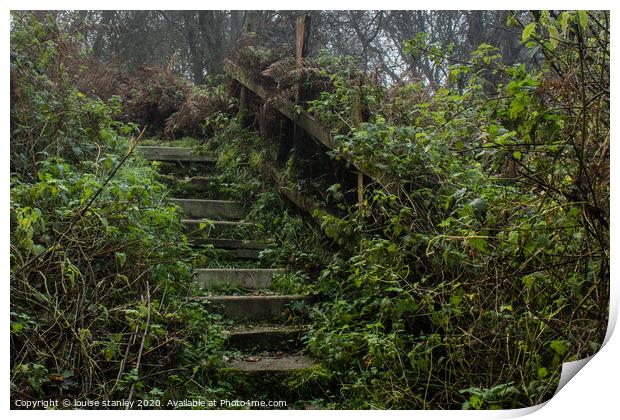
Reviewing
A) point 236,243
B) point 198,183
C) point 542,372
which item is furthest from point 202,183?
point 542,372

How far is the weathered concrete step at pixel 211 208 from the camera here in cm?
355

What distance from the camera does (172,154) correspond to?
12.1 feet

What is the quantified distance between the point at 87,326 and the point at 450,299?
148cm

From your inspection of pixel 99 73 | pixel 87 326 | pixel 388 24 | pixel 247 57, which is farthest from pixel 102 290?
pixel 388 24

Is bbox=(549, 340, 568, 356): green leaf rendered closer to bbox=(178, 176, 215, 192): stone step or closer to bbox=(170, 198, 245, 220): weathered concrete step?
bbox=(170, 198, 245, 220): weathered concrete step

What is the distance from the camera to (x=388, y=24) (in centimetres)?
302

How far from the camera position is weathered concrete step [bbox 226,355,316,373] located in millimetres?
2920

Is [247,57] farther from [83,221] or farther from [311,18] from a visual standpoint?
[83,221]

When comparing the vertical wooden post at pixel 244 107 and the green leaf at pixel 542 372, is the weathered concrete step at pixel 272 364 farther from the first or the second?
the vertical wooden post at pixel 244 107

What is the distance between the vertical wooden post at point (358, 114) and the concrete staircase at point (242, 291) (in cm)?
52

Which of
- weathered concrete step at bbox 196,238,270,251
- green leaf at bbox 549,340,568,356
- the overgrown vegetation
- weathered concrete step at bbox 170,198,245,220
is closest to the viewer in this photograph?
green leaf at bbox 549,340,568,356

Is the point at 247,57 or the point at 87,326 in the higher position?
the point at 247,57

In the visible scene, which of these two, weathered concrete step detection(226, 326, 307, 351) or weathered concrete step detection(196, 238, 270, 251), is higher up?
weathered concrete step detection(196, 238, 270, 251)

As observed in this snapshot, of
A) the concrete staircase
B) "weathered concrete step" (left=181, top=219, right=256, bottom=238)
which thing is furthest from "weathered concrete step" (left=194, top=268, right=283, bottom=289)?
"weathered concrete step" (left=181, top=219, right=256, bottom=238)
